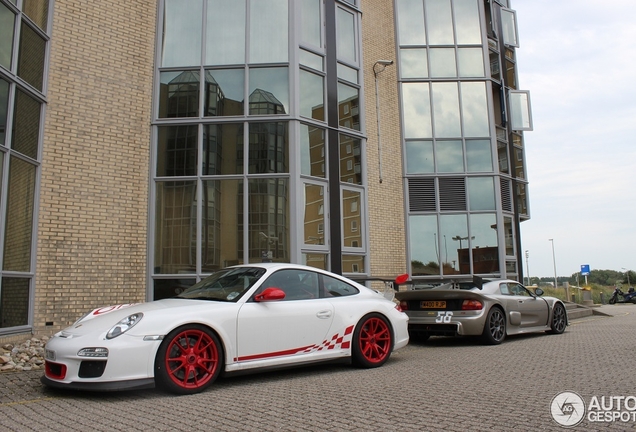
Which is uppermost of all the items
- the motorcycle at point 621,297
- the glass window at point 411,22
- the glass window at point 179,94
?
the glass window at point 411,22

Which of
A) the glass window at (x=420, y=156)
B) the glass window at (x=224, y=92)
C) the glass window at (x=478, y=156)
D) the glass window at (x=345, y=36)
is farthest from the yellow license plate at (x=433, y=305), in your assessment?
the glass window at (x=345, y=36)

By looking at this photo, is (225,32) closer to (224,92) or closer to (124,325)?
(224,92)

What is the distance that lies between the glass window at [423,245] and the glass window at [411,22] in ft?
17.9

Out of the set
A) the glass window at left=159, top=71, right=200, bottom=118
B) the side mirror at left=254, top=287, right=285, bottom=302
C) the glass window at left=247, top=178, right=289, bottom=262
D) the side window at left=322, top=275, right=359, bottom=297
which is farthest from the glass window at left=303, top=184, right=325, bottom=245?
the side mirror at left=254, top=287, right=285, bottom=302

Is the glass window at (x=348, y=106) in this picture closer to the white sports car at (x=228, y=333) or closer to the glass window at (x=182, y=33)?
the glass window at (x=182, y=33)

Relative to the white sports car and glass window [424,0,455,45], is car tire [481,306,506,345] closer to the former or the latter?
the white sports car

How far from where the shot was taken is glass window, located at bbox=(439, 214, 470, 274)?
15.4 m

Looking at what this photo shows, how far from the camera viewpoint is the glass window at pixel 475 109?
16281mm

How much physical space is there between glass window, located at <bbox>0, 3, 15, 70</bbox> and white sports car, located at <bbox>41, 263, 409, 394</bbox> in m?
5.08

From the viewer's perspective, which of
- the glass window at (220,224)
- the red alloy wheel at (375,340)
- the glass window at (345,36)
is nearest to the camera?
the red alloy wheel at (375,340)

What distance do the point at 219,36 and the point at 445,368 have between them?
29.8 ft

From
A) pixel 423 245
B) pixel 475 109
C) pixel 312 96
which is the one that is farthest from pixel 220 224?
pixel 475 109

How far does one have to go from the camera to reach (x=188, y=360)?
5508 millimetres

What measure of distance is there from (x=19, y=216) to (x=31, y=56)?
2.96m
